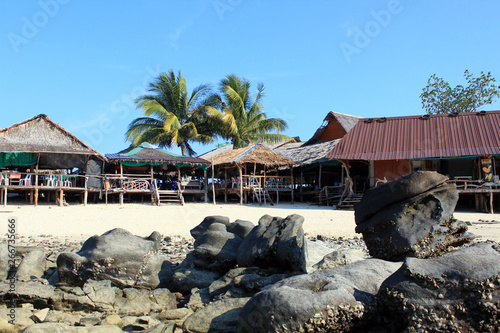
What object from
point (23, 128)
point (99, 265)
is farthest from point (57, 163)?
point (99, 265)

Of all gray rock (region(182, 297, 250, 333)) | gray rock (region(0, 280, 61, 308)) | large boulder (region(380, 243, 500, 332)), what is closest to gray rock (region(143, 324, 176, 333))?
gray rock (region(182, 297, 250, 333))

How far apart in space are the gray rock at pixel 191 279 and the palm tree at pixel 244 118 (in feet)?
74.7

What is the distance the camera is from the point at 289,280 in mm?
4633

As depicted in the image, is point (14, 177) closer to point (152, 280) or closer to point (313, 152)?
point (152, 280)

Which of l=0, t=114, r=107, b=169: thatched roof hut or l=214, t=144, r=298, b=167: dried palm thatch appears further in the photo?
l=214, t=144, r=298, b=167: dried palm thatch

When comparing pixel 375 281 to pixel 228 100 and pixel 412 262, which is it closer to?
pixel 412 262

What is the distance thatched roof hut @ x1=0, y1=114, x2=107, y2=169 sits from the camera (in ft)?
65.2

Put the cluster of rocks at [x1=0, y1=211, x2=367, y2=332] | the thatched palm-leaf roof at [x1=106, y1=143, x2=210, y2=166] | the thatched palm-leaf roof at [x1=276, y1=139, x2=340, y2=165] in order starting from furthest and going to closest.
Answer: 1. the thatched palm-leaf roof at [x1=276, y1=139, x2=340, y2=165]
2. the thatched palm-leaf roof at [x1=106, y1=143, x2=210, y2=166]
3. the cluster of rocks at [x1=0, y1=211, x2=367, y2=332]

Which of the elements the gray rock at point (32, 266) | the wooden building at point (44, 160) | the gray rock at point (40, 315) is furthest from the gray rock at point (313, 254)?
the wooden building at point (44, 160)

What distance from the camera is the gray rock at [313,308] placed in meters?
3.84

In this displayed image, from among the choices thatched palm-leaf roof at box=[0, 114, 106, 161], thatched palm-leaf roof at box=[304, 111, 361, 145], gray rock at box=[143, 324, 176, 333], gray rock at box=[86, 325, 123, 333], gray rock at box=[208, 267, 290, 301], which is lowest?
gray rock at box=[86, 325, 123, 333]

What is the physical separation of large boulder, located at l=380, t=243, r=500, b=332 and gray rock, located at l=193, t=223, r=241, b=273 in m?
3.48

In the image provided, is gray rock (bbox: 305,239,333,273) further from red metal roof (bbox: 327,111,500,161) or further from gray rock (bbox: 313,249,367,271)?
red metal roof (bbox: 327,111,500,161)

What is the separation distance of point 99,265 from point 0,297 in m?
1.34
